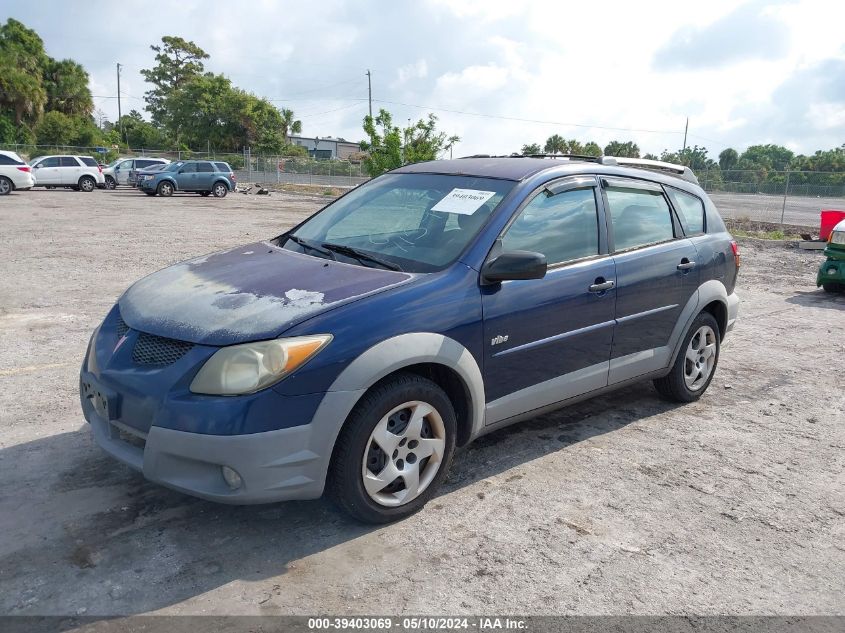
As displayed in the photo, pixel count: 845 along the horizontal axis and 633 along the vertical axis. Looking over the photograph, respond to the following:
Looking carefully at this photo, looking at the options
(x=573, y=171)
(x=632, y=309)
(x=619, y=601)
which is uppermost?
(x=573, y=171)

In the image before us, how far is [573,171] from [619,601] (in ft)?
8.51

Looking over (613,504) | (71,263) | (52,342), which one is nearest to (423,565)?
(613,504)

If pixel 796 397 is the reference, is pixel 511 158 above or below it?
above

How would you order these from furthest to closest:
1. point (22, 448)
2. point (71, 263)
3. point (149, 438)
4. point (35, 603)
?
point (71, 263) < point (22, 448) < point (149, 438) < point (35, 603)

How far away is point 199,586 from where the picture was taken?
2916mm

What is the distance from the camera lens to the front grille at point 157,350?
3167 mm

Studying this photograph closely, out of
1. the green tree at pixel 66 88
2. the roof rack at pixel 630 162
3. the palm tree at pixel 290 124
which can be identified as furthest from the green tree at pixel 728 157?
the roof rack at pixel 630 162

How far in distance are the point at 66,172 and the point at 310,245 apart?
2968 centimetres

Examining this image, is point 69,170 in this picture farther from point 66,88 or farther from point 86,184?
point 66,88

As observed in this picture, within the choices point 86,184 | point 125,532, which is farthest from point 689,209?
point 86,184

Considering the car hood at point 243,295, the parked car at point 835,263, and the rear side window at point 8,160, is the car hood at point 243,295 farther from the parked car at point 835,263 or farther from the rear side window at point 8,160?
the rear side window at point 8,160

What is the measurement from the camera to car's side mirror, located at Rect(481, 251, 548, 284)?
3629 millimetres

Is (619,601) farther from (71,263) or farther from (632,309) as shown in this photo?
(71,263)

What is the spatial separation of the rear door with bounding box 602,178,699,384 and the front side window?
0.61 ft
